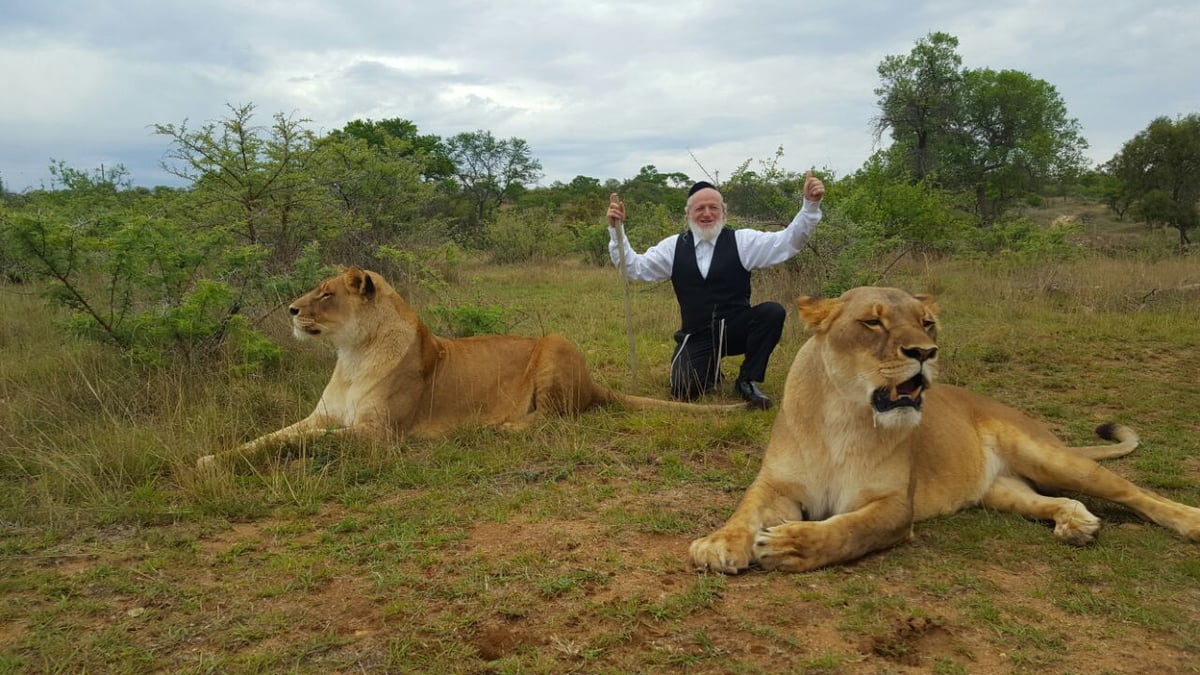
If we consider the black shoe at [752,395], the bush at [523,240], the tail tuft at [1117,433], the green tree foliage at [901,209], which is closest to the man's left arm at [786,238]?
the black shoe at [752,395]

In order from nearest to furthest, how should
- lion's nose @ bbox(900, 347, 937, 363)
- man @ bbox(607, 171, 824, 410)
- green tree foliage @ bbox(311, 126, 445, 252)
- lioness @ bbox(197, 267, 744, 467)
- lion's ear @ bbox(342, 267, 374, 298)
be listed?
lion's nose @ bbox(900, 347, 937, 363) → lioness @ bbox(197, 267, 744, 467) → lion's ear @ bbox(342, 267, 374, 298) → man @ bbox(607, 171, 824, 410) → green tree foliage @ bbox(311, 126, 445, 252)

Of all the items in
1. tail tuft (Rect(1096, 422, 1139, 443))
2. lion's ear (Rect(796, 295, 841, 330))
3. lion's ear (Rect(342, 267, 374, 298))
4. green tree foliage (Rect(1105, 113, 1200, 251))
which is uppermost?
green tree foliage (Rect(1105, 113, 1200, 251))

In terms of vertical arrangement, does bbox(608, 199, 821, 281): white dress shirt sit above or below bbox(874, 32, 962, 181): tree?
below

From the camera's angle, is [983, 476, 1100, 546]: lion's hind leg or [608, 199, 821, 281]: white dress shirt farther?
[608, 199, 821, 281]: white dress shirt

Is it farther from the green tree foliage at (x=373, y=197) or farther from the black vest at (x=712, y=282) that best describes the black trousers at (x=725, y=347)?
the green tree foliage at (x=373, y=197)

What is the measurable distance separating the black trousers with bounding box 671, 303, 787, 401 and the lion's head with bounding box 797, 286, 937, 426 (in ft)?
9.37

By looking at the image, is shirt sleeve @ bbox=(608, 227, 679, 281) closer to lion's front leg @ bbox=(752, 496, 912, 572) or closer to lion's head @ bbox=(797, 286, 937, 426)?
lion's head @ bbox=(797, 286, 937, 426)

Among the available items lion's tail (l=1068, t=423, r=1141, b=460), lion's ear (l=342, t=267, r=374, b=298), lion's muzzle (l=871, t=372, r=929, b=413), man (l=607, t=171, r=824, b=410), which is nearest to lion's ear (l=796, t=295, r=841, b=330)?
lion's muzzle (l=871, t=372, r=929, b=413)

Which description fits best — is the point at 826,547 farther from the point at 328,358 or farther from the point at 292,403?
the point at 328,358

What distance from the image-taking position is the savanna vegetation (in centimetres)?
267

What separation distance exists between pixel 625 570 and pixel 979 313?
28.3ft

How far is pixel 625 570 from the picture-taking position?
3.22 meters

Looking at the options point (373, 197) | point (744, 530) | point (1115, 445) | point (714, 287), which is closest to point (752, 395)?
point (714, 287)

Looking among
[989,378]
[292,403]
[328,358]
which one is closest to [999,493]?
[989,378]
